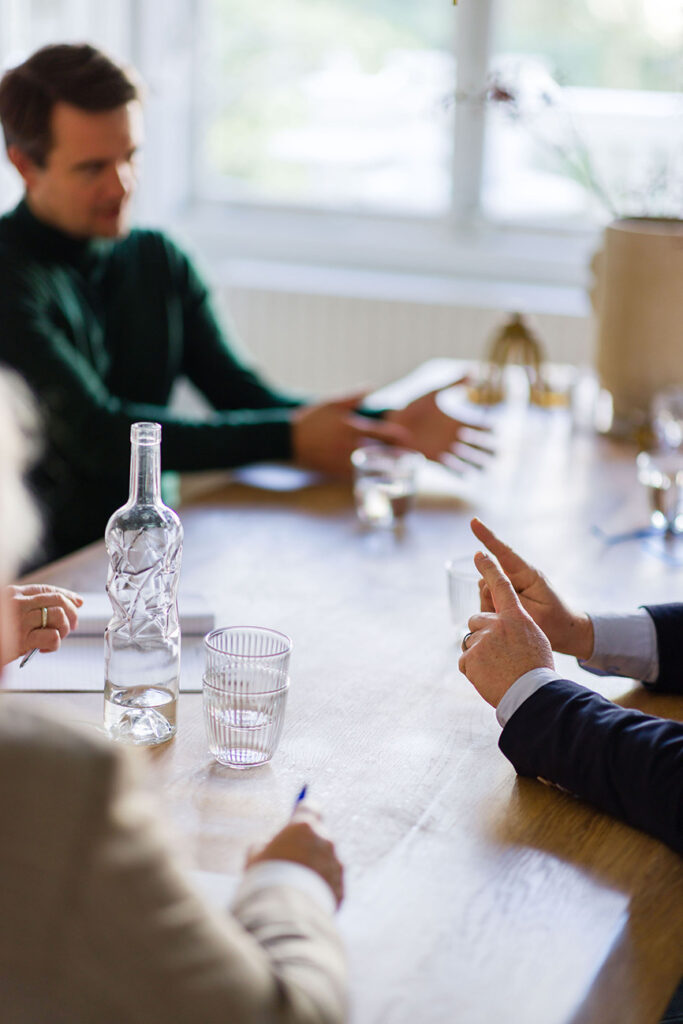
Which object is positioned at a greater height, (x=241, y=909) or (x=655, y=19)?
(x=655, y=19)

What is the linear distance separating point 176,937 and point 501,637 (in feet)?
1.76

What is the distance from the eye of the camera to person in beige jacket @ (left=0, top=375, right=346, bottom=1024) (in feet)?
2.07

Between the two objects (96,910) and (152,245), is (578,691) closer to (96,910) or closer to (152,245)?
(96,910)

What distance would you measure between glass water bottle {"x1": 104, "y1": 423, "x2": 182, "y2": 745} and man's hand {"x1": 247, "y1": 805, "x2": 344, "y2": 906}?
267 mm

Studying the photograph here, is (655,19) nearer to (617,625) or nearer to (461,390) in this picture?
(461,390)

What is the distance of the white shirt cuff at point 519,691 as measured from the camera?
107 centimetres

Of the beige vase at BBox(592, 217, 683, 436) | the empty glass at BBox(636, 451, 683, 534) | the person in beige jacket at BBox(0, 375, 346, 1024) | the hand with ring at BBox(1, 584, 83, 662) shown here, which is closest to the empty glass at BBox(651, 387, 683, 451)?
the beige vase at BBox(592, 217, 683, 436)

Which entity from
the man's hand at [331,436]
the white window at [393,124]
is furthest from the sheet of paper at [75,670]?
the white window at [393,124]

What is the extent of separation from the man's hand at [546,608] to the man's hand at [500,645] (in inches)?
3.9

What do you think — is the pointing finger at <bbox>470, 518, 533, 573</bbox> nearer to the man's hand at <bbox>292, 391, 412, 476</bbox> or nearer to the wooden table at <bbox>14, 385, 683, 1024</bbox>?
the wooden table at <bbox>14, 385, 683, 1024</bbox>

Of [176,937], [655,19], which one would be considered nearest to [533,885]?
[176,937]

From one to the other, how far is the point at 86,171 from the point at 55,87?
0.46ft

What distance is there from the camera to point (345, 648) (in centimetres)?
131

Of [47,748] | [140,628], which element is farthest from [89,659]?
[47,748]
